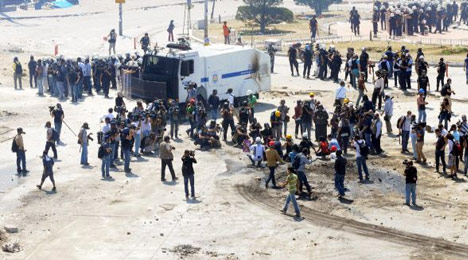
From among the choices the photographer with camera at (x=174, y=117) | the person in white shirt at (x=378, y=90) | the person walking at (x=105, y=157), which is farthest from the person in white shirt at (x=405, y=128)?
the person walking at (x=105, y=157)

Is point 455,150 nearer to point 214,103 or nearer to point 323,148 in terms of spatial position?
point 323,148

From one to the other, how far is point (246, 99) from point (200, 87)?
2.37 metres

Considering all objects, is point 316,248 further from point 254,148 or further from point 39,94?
point 39,94

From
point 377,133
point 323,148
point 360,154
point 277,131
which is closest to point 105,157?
point 323,148

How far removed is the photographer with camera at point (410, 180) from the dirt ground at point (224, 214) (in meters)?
0.31

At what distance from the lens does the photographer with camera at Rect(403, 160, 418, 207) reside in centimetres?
2662

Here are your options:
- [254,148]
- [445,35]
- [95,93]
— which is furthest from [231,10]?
[254,148]

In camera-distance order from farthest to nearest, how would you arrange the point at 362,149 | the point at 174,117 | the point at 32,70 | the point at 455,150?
1. the point at 32,70
2. the point at 174,117
3. the point at 362,149
4. the point at 455,150

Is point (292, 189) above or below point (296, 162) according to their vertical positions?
below

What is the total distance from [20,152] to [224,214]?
740 cm

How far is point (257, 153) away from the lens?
31406mm

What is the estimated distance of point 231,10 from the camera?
3553 inches

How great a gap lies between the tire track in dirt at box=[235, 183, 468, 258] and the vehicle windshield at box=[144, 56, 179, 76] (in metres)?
11.7

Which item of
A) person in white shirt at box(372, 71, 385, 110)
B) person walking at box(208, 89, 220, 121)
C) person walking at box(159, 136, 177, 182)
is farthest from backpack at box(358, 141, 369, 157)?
person in white shirt at box(372, 71, 385, 110)
